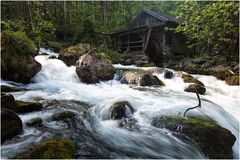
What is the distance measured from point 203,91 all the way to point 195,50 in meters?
11.6

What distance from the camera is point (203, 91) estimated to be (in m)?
10.7

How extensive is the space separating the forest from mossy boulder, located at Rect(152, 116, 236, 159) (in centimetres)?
2

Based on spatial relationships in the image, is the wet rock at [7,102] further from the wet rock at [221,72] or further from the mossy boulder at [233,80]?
the wet rock at [221,72]

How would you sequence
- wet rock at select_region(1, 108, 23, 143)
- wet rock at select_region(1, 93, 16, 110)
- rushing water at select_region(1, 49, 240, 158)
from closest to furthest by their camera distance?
1. wet rock at select_region(1, 108, 23, 143)
2. rushing water at select_region(1, 49, 240, 158)
3. wet rock at select_region(1, 93, 16, 110)

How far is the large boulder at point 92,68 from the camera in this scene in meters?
10.8

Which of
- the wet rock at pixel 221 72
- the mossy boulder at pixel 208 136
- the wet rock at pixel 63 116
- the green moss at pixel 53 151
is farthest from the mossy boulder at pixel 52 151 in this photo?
the wet rock at pixel 221 72

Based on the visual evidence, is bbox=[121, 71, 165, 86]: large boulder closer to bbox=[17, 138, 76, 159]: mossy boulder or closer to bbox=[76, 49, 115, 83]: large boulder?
bbox=[76, 49, 115, 83]: large boulder

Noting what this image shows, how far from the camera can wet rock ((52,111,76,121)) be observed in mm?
5379

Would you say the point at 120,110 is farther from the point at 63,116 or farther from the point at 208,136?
the point at 208,136

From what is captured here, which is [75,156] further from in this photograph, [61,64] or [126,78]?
[61,64]

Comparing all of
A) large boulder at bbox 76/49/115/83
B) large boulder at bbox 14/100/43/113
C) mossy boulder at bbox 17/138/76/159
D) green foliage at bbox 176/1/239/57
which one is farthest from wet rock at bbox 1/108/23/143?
green foliage at bbox 176/1/239/57

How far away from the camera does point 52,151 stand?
379 cm

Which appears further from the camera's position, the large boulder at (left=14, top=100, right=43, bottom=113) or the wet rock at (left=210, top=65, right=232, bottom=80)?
the wet rock at (left=210, top=65, right=232, bottom=80)

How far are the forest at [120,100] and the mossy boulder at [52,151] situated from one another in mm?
14
